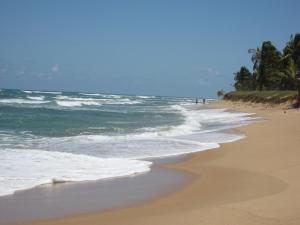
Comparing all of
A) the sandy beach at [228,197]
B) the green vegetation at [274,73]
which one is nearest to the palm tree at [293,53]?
the green vegetation at [274,73]

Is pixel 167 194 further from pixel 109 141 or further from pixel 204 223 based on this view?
pixel 109 141

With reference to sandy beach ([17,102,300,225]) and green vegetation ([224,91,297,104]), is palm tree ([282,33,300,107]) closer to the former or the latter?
green vegetation ([224,91,297,104])

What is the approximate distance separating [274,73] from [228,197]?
181 ft

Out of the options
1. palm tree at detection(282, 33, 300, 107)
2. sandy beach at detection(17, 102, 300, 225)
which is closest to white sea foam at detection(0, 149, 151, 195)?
sandy beach at detection(17, 102, 300, 225)

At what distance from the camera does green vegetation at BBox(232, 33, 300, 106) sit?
48.0 metres

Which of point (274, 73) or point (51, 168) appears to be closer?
point (51, 168)

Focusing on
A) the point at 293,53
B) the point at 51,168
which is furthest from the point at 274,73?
the point at 51,168

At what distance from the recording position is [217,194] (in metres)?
7.95

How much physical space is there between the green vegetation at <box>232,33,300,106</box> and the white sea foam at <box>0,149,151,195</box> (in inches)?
1252

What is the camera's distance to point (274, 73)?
60.3 metres

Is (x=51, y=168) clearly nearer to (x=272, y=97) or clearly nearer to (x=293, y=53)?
(x=272, y=97)

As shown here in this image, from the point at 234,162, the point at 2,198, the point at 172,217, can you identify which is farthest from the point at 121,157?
the point at 172,217

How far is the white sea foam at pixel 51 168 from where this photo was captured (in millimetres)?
8938

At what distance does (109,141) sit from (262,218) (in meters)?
11.8
